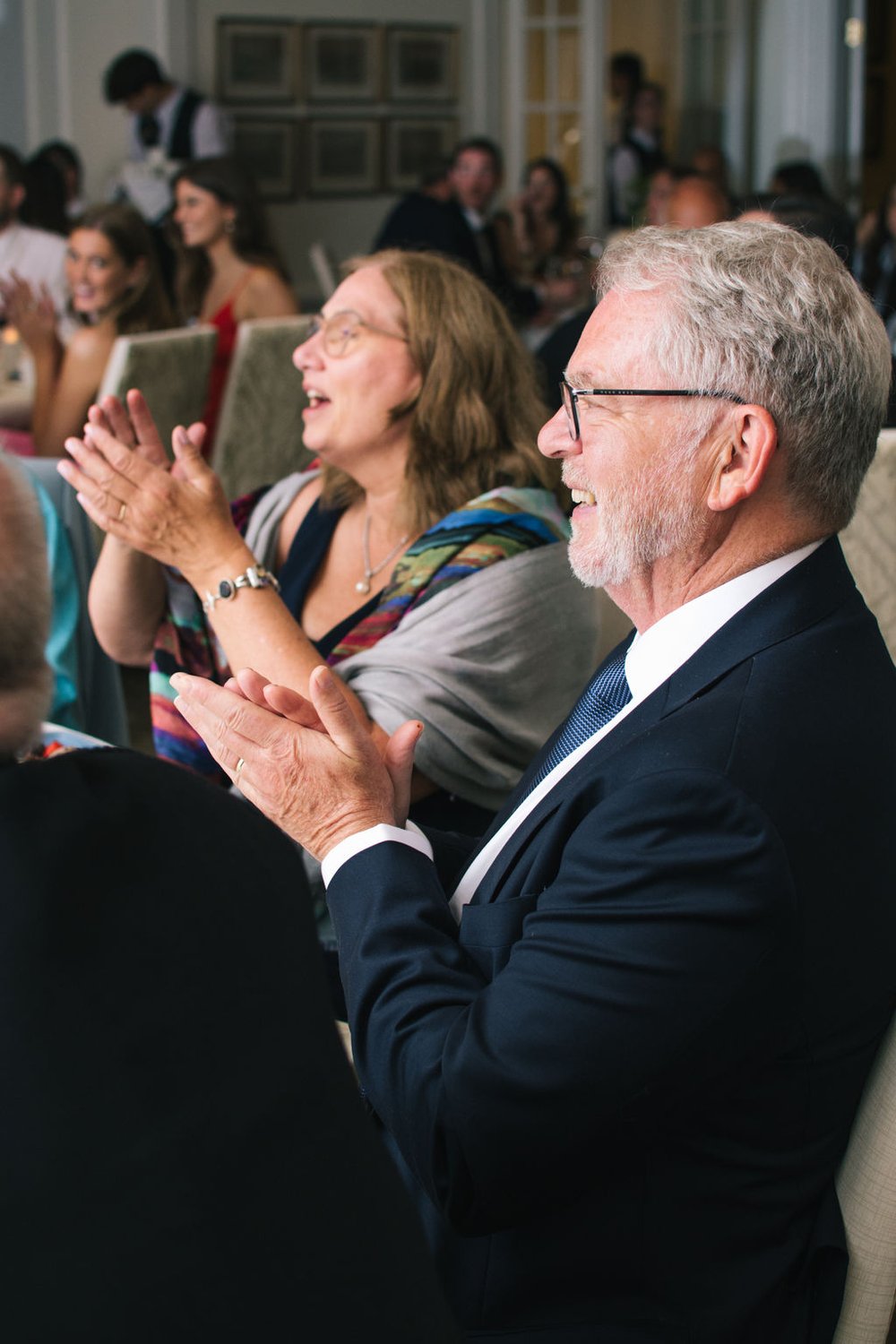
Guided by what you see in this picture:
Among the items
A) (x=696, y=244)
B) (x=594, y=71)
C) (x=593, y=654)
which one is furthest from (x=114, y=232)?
(x=594, y=71)

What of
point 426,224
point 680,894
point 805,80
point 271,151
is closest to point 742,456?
point 680,894

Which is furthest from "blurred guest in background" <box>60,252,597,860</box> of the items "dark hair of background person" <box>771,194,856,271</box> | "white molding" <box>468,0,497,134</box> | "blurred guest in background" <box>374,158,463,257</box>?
"white molding" <box>468,0,497,134</box>

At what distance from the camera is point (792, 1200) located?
1.09m

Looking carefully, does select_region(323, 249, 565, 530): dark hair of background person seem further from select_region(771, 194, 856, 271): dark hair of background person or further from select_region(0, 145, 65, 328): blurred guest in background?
select_region(0, 145, 65, 328): blurred guest in background

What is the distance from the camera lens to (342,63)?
29.3 ft

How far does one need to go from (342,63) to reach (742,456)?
8.68 m

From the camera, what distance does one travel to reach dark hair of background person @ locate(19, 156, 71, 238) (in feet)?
21.0

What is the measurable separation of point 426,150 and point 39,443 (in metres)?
6.18

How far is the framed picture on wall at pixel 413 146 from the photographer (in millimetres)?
A: 9258

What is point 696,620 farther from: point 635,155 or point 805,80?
point 635,155

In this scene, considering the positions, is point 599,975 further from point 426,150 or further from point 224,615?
point 426,150

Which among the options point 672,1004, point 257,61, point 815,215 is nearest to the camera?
point 672,1004

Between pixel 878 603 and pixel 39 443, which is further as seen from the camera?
pixel 39 443

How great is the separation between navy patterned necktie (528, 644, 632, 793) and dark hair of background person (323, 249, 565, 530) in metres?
0.68
